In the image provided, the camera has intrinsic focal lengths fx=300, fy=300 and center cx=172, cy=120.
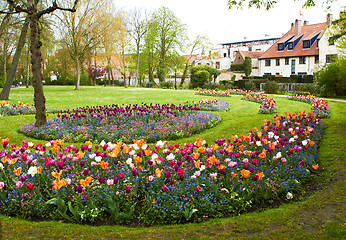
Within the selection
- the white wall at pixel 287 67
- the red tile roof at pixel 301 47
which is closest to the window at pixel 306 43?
the red tile roof at pixel 301 47

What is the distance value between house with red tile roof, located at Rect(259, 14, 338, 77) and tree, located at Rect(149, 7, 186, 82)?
14910 mm

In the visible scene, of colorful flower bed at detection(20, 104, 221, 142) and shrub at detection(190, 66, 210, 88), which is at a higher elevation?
shrub at detection(190, 66, 210, 88)

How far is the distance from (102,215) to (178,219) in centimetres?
100

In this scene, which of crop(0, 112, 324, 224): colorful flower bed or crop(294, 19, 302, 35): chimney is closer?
crop(0, 112, 324, 224): colorful flower bed

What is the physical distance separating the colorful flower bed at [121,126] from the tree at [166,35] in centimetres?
4193

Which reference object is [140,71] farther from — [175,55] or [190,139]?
[190,139]

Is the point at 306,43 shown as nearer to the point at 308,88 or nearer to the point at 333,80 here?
the point at 308,88

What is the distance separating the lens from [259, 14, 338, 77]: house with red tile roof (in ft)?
144

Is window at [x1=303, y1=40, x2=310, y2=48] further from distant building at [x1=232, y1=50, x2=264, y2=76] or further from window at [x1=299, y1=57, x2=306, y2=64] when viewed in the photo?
distant building at [x1=232, y1=50, x2=264, y2=76]

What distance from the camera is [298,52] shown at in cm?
4634

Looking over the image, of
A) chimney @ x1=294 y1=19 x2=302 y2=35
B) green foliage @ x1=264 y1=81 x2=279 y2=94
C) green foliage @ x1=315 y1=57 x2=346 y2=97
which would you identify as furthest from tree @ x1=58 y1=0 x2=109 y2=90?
chimney @ x1=294 y1=19 x2=302 y2=35

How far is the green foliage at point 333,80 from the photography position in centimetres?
2051

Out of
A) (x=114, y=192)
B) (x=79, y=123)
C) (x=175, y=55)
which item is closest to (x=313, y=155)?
(x=114, y=192)

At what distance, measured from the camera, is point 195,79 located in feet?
124
